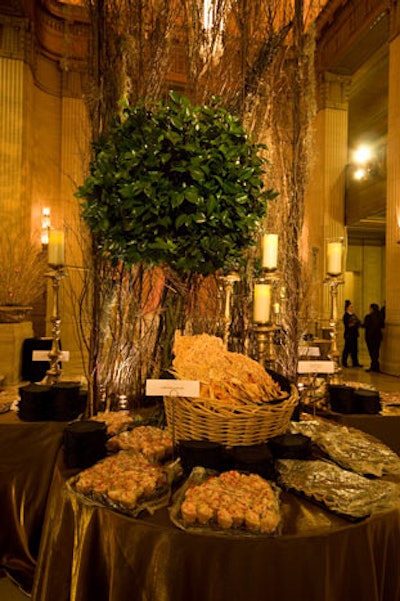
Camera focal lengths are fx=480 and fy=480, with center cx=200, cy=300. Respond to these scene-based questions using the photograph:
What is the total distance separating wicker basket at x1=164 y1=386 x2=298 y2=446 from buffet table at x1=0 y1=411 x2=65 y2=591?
0.70 m

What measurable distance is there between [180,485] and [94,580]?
334 mm

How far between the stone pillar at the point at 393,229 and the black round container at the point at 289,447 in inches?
257

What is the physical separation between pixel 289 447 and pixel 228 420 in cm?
23

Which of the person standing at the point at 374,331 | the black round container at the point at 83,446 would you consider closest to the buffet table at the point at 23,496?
the black round container at the point at 83,446

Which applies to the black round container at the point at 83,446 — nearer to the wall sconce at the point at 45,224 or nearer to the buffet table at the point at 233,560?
the buffet table at the point at 233,560

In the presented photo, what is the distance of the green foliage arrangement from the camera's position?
1744 millimetres

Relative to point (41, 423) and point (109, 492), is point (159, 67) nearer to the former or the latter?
point (41, 423)

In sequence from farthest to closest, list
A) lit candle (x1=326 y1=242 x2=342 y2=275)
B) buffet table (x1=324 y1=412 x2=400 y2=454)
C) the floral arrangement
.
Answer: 1. the floral arrangement
2. lit candle (x1=326 y1=242 x2=342 y2=275)
3. buffet table (x1=324 y1=412 x2=400 y2=454)

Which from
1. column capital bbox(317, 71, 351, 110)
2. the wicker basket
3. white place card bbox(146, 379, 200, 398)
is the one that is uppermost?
column capital bbox(317, 71, 351, 110)

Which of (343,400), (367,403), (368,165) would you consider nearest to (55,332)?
(343,400)

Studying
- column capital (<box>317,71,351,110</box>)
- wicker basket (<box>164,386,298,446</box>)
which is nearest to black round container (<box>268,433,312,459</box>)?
wicker basket (<box>164,386,298,446</box>)

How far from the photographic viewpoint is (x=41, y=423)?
2.14 meters

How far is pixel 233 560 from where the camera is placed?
43.3 inches

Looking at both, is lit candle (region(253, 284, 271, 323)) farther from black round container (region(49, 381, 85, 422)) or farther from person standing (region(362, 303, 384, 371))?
person standing (region(362, 303, 384, 371))
